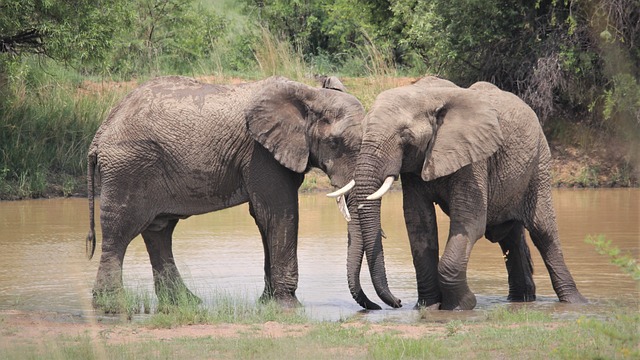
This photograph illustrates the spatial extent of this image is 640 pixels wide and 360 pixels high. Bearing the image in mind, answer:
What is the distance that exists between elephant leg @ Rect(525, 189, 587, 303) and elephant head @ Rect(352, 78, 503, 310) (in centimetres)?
99

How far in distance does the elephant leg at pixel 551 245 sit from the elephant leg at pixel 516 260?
0.78 feet

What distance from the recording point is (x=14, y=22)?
1750 centimetres

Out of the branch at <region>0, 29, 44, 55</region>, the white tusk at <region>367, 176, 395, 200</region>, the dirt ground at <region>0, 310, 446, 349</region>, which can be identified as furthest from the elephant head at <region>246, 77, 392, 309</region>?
the branch at <region>0, 29, 44, 55</region>

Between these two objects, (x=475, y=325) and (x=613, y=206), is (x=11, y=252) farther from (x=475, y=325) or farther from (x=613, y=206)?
(x=613, y=206)

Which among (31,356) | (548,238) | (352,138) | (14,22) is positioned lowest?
(31,356)

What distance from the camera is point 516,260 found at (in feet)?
36.0

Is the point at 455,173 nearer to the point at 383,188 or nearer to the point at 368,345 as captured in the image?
the point at 383,188

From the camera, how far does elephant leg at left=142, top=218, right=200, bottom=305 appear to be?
1065 cm

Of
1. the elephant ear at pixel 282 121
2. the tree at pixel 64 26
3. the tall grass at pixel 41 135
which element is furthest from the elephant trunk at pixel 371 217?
the tall grass at pixel 41 135

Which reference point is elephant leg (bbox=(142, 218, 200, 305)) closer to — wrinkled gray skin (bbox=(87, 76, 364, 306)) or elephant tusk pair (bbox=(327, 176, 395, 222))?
wrinkled gray skin (bbox=(87, 76, 364, 306))

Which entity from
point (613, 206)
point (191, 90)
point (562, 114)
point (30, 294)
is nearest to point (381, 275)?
point (191, 90)

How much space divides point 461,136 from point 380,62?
13.4 meters

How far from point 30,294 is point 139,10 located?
15.9 meters

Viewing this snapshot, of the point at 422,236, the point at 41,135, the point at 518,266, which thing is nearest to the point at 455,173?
the point at 422,236
